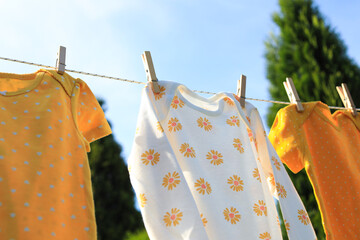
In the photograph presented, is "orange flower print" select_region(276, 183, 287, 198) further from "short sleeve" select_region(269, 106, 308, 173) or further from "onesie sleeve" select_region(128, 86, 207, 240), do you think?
"onesie sleeve" select_region(128, 86, 207, 240)

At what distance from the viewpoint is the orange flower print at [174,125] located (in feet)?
4.49

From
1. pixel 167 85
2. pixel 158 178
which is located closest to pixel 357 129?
pixel 167 85

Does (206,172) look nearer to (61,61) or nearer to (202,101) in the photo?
(202,101)

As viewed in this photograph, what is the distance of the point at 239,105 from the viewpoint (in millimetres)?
1560

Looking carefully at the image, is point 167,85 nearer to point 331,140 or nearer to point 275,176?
point 275,176

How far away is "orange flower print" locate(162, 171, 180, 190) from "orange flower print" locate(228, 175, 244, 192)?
0.84 ft

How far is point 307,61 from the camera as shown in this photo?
347 cm

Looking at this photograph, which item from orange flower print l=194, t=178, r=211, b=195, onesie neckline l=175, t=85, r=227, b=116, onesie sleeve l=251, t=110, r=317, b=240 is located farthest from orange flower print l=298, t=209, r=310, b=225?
onesie neckline l=175, t=85, r=227, b=116

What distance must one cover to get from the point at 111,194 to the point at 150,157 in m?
3.80

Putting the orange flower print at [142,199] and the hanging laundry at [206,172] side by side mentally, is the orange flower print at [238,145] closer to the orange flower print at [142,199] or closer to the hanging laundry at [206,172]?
the hanging laundry at [206,172]

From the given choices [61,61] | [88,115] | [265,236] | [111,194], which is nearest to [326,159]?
[265,236]

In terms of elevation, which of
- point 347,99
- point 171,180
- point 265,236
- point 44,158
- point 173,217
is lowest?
point 265,236

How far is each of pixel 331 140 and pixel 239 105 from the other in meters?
0.48

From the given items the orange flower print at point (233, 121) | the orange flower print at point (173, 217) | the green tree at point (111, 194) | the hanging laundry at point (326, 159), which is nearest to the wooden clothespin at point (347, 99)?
the hanging laundry at point (326, 159)
